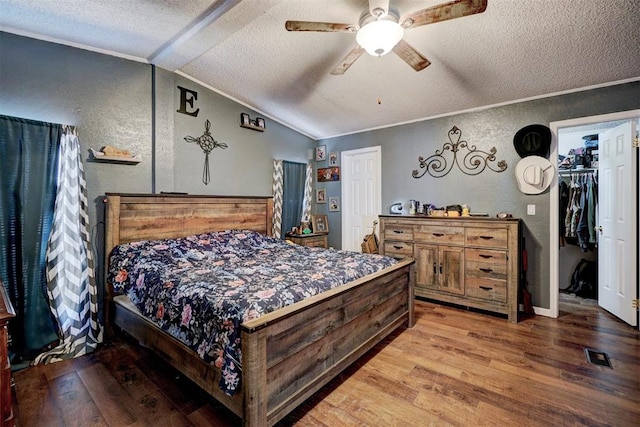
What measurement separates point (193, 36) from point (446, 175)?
3284 millimetres

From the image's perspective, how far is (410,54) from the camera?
6.85 feet

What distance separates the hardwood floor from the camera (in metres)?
1.74

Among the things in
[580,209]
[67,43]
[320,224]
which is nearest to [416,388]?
[320,224]

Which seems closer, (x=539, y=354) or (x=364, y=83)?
(x=539, y=354)

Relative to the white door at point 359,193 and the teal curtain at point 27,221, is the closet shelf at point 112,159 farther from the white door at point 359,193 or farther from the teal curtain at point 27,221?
the white door at point 359,193

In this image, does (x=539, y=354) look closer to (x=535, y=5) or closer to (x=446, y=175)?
(x=446, y=175)

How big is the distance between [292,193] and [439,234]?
91.6 inches

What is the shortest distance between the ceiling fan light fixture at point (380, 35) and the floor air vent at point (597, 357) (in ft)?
9.35

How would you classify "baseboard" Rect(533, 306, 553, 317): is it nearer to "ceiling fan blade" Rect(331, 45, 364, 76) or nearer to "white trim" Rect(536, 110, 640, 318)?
"white trim" Rect(536, 110, 640, 318)

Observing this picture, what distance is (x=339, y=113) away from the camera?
412cm

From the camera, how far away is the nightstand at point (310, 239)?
4.51 m

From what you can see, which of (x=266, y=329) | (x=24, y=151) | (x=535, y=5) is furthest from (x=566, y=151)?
(x=24, y=151)

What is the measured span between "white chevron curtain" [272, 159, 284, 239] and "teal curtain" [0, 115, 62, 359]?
8.29 feet

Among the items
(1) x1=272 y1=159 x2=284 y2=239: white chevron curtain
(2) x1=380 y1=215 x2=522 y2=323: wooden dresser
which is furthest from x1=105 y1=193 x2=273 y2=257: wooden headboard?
(2) x1=380 y1=215 x2=522 y2=323: wooden dresser
